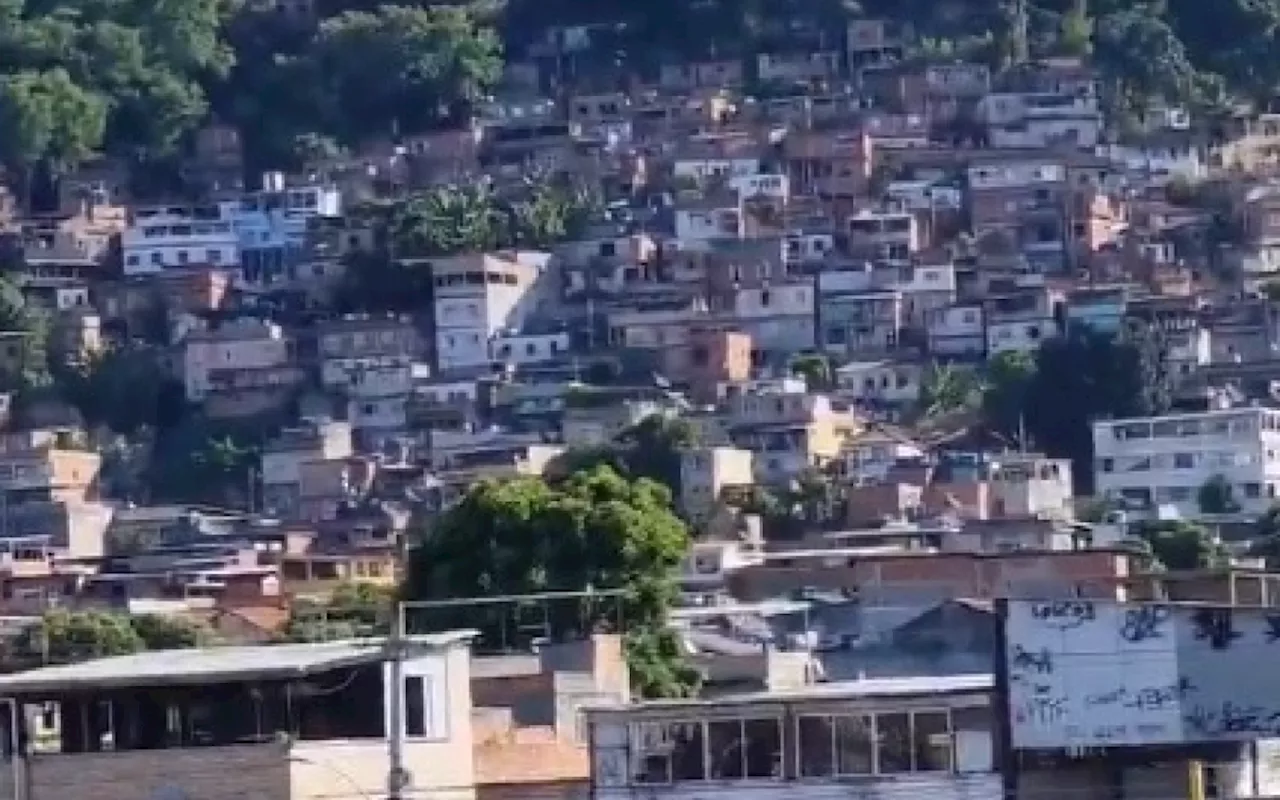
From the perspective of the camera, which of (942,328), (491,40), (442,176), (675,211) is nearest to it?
(942,328)

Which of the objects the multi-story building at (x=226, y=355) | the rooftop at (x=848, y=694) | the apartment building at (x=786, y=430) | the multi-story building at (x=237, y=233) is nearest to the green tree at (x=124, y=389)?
the multi-story building at (x=226, y=355)

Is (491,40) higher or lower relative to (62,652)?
higher

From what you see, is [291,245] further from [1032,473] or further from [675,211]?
[1032,473]

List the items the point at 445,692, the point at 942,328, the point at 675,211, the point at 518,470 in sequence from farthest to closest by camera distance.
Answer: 1. the point at 675,211
2. the point at 942,328
3. the point at 518,470
4. the point at 445,692

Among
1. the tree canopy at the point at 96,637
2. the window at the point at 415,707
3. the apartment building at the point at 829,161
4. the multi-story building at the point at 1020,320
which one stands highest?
the apartment building at the point at 829,161

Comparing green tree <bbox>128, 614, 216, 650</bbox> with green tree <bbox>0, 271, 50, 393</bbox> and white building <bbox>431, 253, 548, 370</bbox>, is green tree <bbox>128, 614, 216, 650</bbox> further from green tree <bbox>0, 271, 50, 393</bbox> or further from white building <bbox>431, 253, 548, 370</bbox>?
green tree <bbox>0, 271, 50, 393</bbox>

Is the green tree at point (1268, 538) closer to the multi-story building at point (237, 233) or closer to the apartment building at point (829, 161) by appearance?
the apartment building at point (829, 161)

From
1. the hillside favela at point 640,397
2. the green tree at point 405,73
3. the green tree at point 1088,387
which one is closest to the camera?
the hillside favela at point 640,397

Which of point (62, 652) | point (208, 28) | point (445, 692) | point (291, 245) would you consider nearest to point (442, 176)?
point (291, 245)
